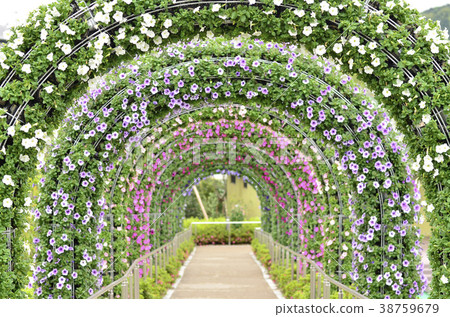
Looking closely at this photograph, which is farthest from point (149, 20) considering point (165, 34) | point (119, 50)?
point (119, 50)

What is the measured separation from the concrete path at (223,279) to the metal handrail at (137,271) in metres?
0.65

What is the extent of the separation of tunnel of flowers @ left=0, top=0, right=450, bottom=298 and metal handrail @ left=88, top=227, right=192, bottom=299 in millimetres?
436

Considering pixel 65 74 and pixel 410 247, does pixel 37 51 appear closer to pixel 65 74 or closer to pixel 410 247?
pixel 65 74

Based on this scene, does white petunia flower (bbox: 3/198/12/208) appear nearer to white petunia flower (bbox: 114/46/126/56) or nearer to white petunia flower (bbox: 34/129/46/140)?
white petunia flower (bbox: 34/129/46/140)

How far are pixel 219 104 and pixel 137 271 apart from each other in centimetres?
233

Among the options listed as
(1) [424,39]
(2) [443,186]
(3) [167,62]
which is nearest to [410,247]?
(2) [443,186]

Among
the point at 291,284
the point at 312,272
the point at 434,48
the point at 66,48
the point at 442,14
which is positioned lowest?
the point at 291,284

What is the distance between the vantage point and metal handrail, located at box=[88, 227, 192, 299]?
15.6 feet

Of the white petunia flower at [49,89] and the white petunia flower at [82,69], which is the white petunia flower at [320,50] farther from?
the white petunia flower at [49,89]

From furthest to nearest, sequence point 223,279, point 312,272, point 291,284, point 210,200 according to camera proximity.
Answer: point 210,200 → point 223,279 → point 291,284 → point 312,272

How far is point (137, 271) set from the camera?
6.90 meters

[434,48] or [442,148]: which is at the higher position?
[434,48]

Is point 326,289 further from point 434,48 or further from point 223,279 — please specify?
point 223,279

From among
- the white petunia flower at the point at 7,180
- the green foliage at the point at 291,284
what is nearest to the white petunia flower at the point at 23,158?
the white petunia flower at the point at 7,180
